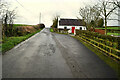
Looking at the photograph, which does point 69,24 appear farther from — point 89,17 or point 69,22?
point 89,17

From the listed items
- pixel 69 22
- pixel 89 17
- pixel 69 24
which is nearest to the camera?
pixel 89 17

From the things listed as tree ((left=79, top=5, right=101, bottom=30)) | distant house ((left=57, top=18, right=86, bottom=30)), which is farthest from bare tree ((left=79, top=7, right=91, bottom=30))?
distant house ((left=57, top=18, right=86, bottom=30))

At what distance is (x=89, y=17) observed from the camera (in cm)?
3278

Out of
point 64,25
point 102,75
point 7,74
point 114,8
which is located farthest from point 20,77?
point 64,25

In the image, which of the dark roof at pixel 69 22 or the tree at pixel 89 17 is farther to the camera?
the dark roof at pixel 69 22

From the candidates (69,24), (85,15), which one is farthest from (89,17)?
(69,24)

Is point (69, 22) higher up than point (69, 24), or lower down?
higher up

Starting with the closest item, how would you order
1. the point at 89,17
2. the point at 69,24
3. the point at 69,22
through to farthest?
the point at 89,17 < the point at 69,24 < the point at 69,22

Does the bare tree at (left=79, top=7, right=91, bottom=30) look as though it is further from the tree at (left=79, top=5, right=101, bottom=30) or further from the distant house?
the distant house

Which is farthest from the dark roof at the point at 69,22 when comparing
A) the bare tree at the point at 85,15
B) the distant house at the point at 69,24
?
the bare tree at the point at 85,15

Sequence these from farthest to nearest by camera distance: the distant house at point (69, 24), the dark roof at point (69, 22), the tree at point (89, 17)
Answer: the dark roof at point (69, 22), the distant house at point (69, 24), the tree at point (89, 17)

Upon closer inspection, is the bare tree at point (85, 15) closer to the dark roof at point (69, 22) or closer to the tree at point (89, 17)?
the tree at point (89, 17)

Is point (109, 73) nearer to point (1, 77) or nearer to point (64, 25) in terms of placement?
point (1, 77)

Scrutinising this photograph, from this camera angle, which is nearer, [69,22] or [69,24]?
[69,24]
